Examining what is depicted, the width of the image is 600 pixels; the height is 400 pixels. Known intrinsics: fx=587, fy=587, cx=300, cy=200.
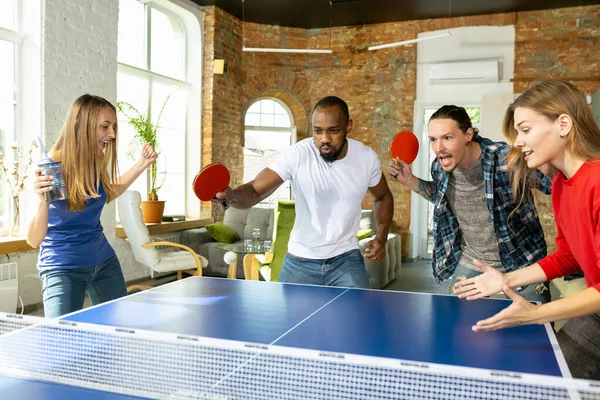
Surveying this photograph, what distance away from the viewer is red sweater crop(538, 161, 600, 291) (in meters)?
1.89

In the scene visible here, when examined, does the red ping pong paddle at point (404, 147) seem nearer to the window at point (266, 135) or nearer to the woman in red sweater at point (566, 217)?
the woman in red sweater at point (566, 217)

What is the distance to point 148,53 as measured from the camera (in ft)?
27.7

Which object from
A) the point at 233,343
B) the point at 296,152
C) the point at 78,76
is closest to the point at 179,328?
the point at 233,343

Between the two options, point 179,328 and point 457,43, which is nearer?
point 179,328

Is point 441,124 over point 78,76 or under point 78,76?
under

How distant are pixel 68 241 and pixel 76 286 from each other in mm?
224

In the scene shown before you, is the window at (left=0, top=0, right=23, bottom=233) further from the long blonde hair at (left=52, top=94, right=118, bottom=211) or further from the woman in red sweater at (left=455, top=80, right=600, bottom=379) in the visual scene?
the woman in red sweater at (left=455, top=80, right=600, bottom=379)

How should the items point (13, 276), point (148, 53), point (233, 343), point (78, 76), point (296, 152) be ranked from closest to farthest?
point (233, 343) → point (296, 152) → point (13, 276) → point (78, 76) → point (148, 53)

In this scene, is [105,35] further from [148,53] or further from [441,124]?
[441,124]

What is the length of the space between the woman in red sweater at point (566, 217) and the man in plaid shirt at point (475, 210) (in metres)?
0.47

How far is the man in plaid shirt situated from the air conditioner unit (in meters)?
7.09

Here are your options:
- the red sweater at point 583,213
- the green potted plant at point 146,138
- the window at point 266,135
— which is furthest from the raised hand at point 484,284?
the window at point 266,135

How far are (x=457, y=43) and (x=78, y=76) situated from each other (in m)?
6.20

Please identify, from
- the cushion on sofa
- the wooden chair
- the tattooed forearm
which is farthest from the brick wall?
the tattooed forearm
